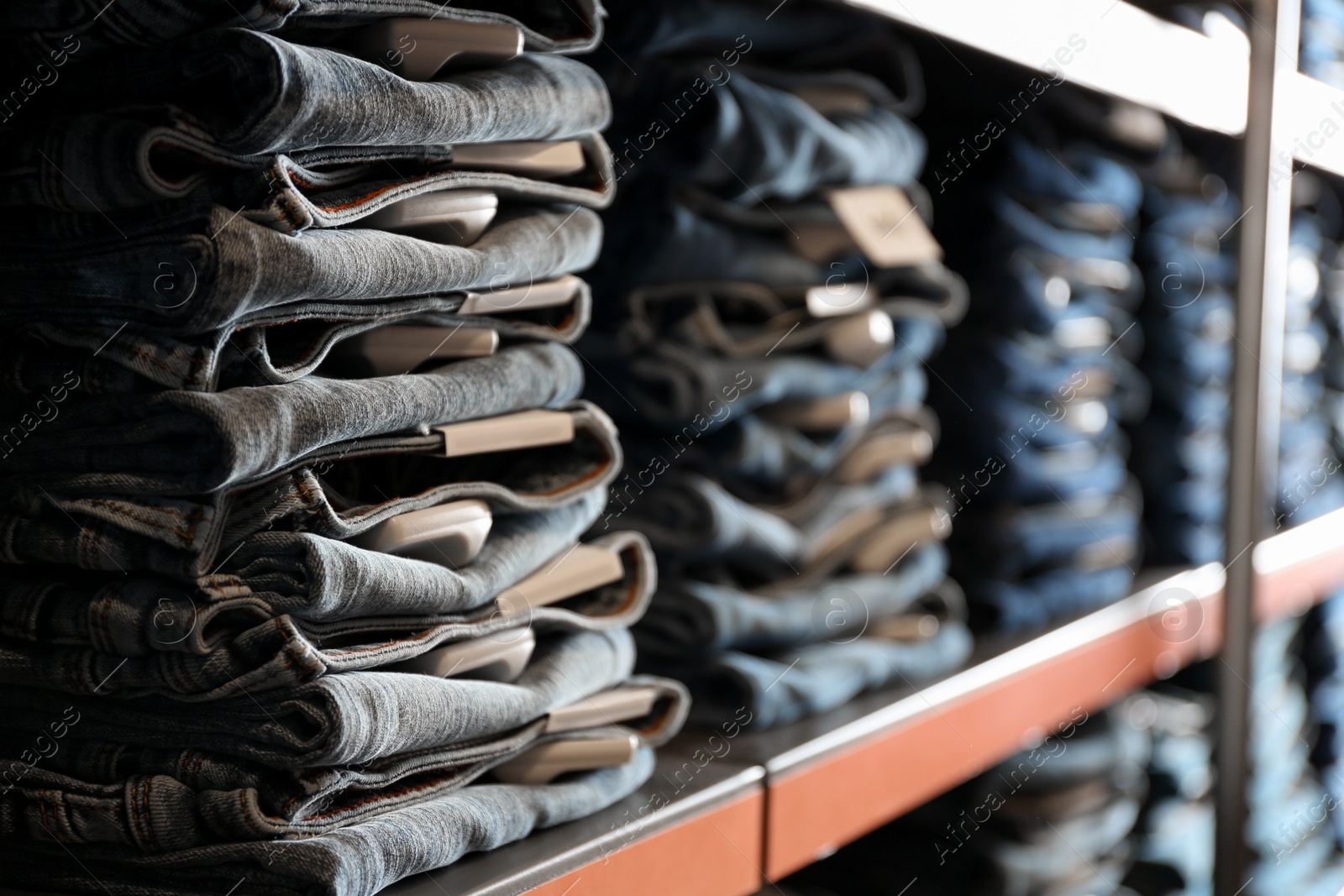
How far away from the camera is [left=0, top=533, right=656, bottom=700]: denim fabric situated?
1.34 feet

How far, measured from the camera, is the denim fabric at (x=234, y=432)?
1.28 ft

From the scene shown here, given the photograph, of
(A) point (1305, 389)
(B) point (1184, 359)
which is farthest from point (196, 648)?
(A) point (1305, 389)

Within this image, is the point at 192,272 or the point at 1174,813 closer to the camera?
the point at 192,272

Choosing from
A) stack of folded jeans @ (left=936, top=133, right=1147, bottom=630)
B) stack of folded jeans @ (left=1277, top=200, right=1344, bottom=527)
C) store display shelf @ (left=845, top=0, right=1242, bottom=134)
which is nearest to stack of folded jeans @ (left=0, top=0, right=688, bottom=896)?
store display shelf @ (left=845, top=0, right=1242, bottom=134)

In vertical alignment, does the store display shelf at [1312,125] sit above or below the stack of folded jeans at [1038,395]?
above

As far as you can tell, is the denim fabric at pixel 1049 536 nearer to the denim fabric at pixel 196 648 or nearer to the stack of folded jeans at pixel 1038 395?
the stack of folded jeans at pixel 1038 395

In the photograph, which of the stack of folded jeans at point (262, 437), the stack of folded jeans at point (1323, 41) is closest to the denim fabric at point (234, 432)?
the stack of folded jeans at point (262, 437)

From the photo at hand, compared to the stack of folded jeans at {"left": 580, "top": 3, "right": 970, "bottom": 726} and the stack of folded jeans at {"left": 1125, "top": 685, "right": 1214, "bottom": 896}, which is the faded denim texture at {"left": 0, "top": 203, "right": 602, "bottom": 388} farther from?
the stack of folded jeans at {"left": 1125, "top": 685, "right": 1214, "bottom": 896}

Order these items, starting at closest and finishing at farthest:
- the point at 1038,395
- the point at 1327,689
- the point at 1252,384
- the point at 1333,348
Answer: the point at 1038,395 → the point at 1252,384 → the point at 1333,348 → the point at 1327,689

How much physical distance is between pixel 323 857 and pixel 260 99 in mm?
253

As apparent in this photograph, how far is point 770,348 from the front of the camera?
0.71 m

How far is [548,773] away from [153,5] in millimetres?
344

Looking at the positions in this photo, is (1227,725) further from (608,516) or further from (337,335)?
(337,335)

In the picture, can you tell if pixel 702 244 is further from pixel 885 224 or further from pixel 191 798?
pixel 191 798
